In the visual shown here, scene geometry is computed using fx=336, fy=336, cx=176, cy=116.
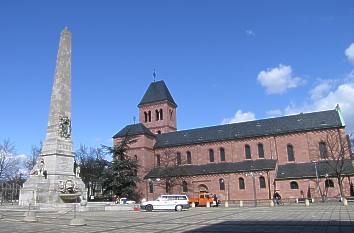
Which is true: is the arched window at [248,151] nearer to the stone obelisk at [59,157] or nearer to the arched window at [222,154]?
the arched window at [222,154]

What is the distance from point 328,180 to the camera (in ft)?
150

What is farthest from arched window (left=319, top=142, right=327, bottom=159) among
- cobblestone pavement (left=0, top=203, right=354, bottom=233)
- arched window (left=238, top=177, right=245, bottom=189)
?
cobblestone pavement (left=0, top=203, right=354, bottom=233)

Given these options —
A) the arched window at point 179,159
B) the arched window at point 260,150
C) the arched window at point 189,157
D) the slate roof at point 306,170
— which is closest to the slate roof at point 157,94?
the arched window at point 179,159

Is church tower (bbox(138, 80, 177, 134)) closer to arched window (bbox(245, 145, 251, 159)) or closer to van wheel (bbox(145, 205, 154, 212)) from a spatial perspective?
arched window (bbox(245, 145, 251, 159))

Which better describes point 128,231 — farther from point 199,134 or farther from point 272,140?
point 199,134

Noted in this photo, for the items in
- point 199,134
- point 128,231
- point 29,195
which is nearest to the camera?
point 128,231

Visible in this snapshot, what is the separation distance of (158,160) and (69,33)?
122 feet

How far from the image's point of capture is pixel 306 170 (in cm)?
4850

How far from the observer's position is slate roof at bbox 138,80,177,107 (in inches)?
3052

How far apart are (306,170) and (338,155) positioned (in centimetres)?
519

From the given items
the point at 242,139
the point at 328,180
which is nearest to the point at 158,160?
the point at 242,139

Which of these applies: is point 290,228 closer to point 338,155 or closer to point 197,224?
point 197,224

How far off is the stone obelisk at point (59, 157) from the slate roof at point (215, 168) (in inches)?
1100

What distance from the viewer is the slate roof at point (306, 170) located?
4631 cm
